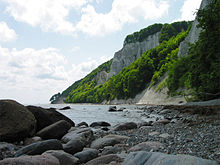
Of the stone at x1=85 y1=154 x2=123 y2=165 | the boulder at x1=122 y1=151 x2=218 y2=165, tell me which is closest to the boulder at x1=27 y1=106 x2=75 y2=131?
the stone at x1=85 y1=154 x2=123 y2=165

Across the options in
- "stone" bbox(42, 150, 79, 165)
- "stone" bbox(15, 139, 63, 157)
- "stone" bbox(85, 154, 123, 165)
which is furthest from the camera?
"stone" bbox(15, 139, 63, 157)

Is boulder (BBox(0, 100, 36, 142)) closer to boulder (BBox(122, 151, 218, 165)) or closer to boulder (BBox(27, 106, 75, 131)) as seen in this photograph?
boulder (BBox(27, 106, 75, 131))

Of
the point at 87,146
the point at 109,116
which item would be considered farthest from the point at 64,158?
the point at 109,116

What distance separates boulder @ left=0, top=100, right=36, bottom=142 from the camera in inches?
274

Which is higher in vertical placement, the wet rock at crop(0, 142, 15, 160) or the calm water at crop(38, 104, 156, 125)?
the wet rock at crop(0, 142, 15, 160)

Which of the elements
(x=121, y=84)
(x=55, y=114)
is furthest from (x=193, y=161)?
(x=121, y=84)

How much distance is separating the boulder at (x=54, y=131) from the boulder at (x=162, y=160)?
5918 mm

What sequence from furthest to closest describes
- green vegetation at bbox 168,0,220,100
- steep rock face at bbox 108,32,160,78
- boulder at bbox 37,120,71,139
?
steep rock face at bbox 108,32,160,78 < green vegetation at bbox 168,0,220,100 < boulder at bbox 37,120,71,139

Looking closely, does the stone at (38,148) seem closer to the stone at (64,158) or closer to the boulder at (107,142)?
the stone at (64,158)

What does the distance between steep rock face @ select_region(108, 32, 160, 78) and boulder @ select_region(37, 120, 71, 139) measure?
97.6m

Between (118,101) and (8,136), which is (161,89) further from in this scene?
(8,136)

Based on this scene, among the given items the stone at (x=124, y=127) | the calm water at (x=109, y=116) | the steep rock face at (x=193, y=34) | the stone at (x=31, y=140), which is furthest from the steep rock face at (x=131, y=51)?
the stone at (x=31, y=140)

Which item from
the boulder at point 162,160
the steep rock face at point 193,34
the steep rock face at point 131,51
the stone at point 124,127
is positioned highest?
the steep rock face at point 131,51

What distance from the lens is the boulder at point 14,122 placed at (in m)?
6.96
